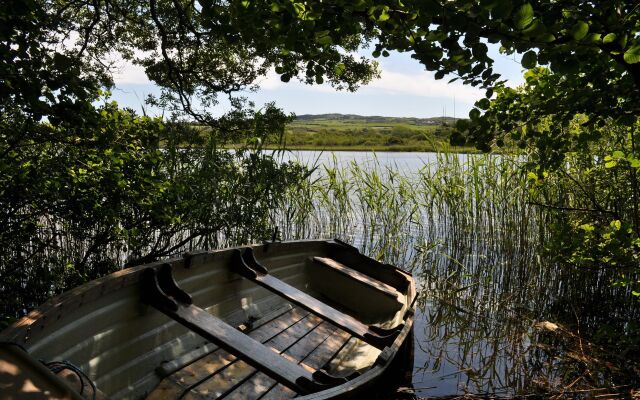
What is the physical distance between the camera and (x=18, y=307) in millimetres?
5434

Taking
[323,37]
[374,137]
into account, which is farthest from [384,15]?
[374,137]

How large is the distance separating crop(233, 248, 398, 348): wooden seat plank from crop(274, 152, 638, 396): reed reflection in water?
3.79 ft

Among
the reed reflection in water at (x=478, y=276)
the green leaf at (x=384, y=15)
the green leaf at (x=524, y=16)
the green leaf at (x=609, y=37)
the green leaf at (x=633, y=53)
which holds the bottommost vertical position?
the reed reflection in water at (x=478, y=276)

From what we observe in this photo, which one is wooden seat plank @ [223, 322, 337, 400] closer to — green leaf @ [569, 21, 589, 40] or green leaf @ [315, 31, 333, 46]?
green leaf @ [315, 31, 333, 46]

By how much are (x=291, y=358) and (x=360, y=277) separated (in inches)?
66.9

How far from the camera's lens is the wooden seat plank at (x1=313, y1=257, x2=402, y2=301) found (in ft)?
16.8

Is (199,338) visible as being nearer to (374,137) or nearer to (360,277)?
(360,277)

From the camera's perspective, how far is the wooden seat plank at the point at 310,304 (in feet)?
12.2

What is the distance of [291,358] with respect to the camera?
3.84 meters

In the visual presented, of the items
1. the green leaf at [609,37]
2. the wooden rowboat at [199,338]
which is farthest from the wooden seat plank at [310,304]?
the green leaf at [609,37]

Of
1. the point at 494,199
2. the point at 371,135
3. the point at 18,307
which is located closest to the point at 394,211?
the point at 494,199

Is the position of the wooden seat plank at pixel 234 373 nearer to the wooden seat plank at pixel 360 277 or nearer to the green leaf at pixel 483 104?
the wooden seat plank at pixel 360 277

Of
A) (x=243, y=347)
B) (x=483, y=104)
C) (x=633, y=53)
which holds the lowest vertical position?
(x=243, y=347)

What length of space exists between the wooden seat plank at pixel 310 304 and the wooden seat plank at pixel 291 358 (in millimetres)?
374
